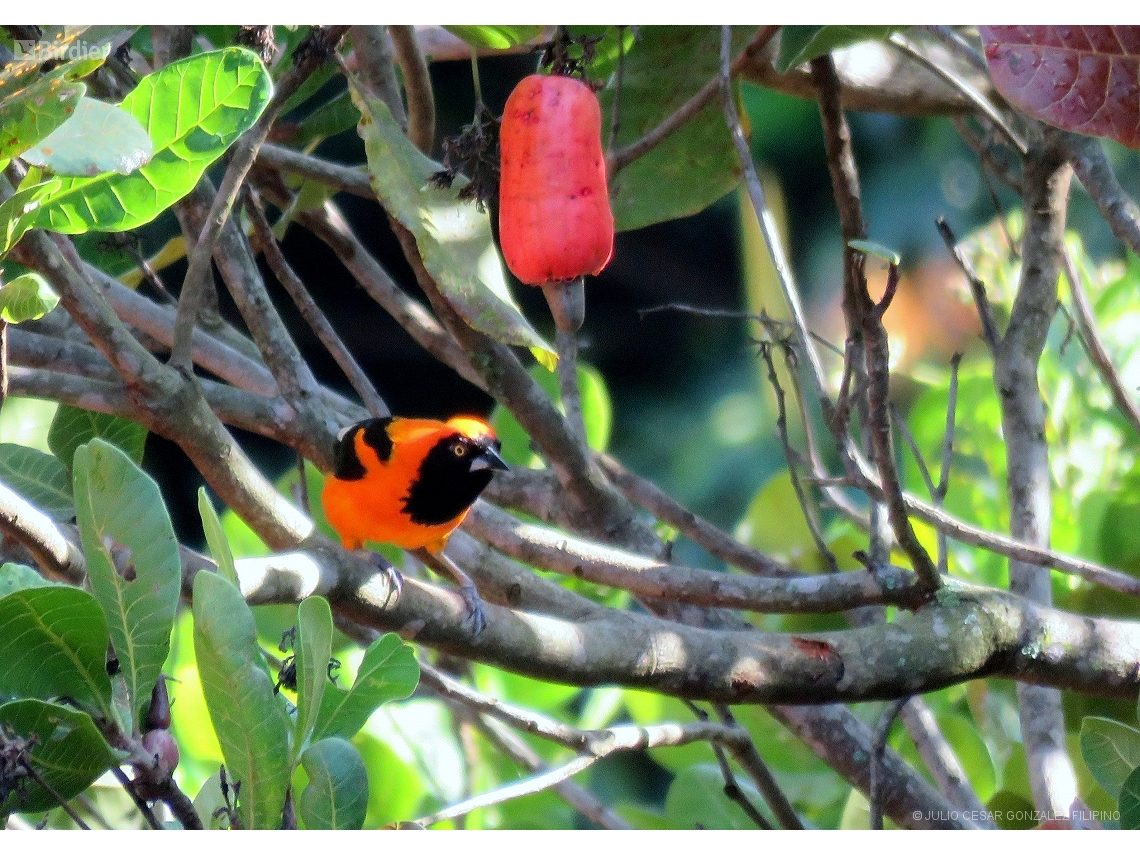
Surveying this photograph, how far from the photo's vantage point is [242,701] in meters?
0.73

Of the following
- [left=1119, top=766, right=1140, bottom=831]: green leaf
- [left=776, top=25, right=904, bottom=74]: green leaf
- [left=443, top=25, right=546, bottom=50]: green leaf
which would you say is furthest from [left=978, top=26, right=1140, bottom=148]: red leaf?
[left=1119, top=766, right=1140, bottom=831]: green leaf

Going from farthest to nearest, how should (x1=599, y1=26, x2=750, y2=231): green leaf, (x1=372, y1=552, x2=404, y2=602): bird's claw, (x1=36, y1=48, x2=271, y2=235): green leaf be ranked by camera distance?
(x1=599, y1=26, x2=750, y2=231): green leaf, (x1=372, y1=552, x2=404, y2=602): bird's claw, (x1=36, y1=48, x2=271, y2=235): green leaf

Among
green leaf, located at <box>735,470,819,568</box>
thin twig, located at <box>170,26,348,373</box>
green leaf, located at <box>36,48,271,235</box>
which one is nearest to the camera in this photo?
green leaf, located at <box>36,48,271,235</box>

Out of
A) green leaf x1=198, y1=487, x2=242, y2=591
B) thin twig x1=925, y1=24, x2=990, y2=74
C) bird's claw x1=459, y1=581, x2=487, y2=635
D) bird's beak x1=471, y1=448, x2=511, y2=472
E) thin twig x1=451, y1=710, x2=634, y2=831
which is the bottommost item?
thin twig x1=451, y1=710, x2=634, y2=831

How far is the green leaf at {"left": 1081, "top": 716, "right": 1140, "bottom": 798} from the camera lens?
89cm

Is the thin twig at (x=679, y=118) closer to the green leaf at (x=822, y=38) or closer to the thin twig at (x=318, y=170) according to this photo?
the green leaf at (x=822, y=38)

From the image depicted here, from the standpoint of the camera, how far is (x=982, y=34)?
102cm

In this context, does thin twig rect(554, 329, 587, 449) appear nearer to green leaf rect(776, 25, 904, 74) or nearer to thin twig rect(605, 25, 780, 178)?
thin twig rect(605, 25, 780, 178)

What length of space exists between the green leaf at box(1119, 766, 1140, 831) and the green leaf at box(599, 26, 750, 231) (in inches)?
33.7

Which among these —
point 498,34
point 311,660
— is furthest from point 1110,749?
point 498,34

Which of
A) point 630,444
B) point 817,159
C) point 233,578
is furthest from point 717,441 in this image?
point 233,578

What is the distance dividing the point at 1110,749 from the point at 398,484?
87 centimetres

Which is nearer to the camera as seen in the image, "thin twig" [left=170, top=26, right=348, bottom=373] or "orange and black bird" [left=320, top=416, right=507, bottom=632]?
"thin twig" [left=170, top=26, right=348, bottom=373]

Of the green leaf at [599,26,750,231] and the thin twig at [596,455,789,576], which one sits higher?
the green leaf at [599,26,750,231]
